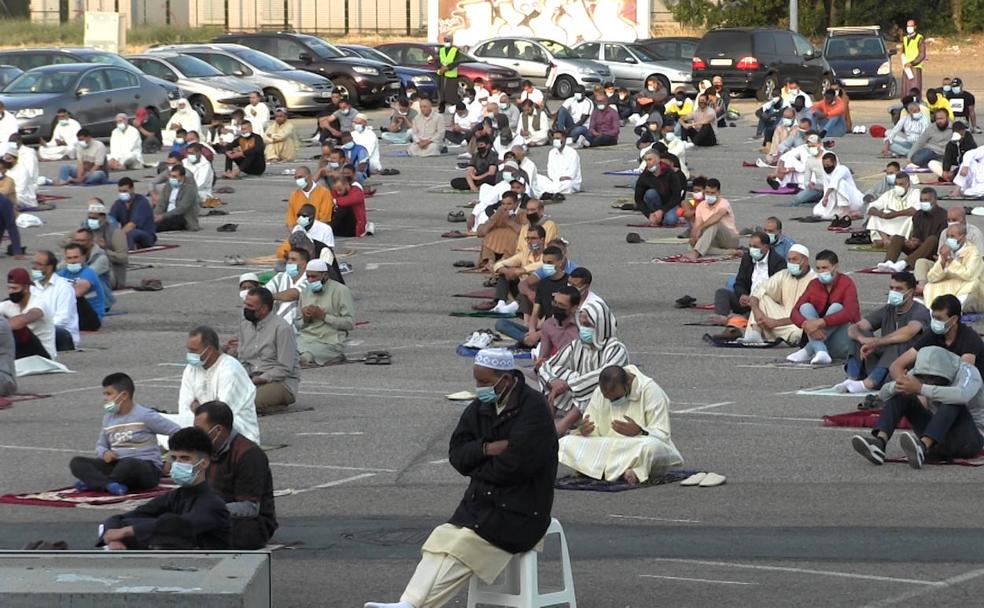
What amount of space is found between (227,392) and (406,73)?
3642 cm

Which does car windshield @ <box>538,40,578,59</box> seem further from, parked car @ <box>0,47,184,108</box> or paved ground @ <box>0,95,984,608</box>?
paved ground @ <box>0,95,984,608</box>

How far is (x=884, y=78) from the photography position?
4700 centimetres

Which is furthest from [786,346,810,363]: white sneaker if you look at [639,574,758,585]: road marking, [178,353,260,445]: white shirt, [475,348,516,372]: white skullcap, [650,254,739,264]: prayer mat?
[475,348,516,372]: white skullcap

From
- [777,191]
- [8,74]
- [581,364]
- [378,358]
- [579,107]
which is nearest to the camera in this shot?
[581,364]

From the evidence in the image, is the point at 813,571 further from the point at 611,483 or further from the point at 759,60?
the point at 759,60

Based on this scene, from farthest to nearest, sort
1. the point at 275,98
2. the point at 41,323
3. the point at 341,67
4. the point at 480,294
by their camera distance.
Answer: the point at 341,67
the point at 275,98
the point at 480,294
the point at 41,323

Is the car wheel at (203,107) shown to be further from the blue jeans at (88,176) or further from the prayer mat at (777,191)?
the prayer mat at (777,191)

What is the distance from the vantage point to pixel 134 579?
7.95m

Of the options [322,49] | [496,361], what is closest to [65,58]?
[322,49]

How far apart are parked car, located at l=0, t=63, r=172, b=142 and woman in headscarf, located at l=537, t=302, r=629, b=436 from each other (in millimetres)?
24253

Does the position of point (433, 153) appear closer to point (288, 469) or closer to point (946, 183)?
point (946, 183)

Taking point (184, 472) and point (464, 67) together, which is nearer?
point (184, 472)

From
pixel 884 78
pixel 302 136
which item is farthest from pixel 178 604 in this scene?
pixel 884 78

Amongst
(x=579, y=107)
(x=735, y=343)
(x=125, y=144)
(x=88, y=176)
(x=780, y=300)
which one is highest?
(x=579, y=107)
